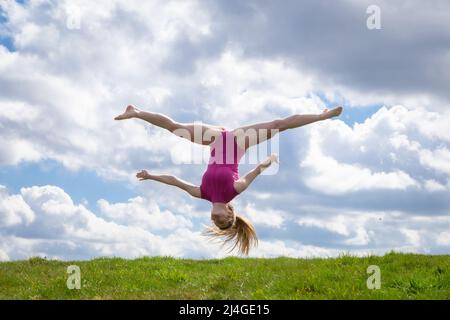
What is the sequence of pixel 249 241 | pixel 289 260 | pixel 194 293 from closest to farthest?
pixel 194 293 → pixel 249 241 → pixel 289 260

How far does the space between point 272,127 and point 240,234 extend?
2944mm

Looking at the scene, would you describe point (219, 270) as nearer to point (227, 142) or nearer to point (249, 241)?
point (249, 241)

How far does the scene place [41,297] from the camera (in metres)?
11.9

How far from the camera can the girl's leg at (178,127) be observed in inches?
477

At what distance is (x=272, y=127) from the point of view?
38.1 feet

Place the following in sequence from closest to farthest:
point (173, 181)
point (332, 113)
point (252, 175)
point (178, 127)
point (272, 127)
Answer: point (332, 113)
point (252, 175)
point (272, 127)
point (178, 127)
point (173, 181)

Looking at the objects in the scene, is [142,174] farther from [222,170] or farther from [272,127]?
[272,127]

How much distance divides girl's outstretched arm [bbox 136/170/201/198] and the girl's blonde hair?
1.16 meters

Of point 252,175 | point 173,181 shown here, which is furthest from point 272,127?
point 173,181

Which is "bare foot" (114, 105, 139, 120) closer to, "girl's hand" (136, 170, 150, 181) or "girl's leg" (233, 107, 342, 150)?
"girl's hand" (136, 170, 150, 181)

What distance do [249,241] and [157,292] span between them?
2.80m

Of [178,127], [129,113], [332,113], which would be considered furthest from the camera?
[178,127]

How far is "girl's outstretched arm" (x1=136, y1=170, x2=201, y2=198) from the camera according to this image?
12.2 m
